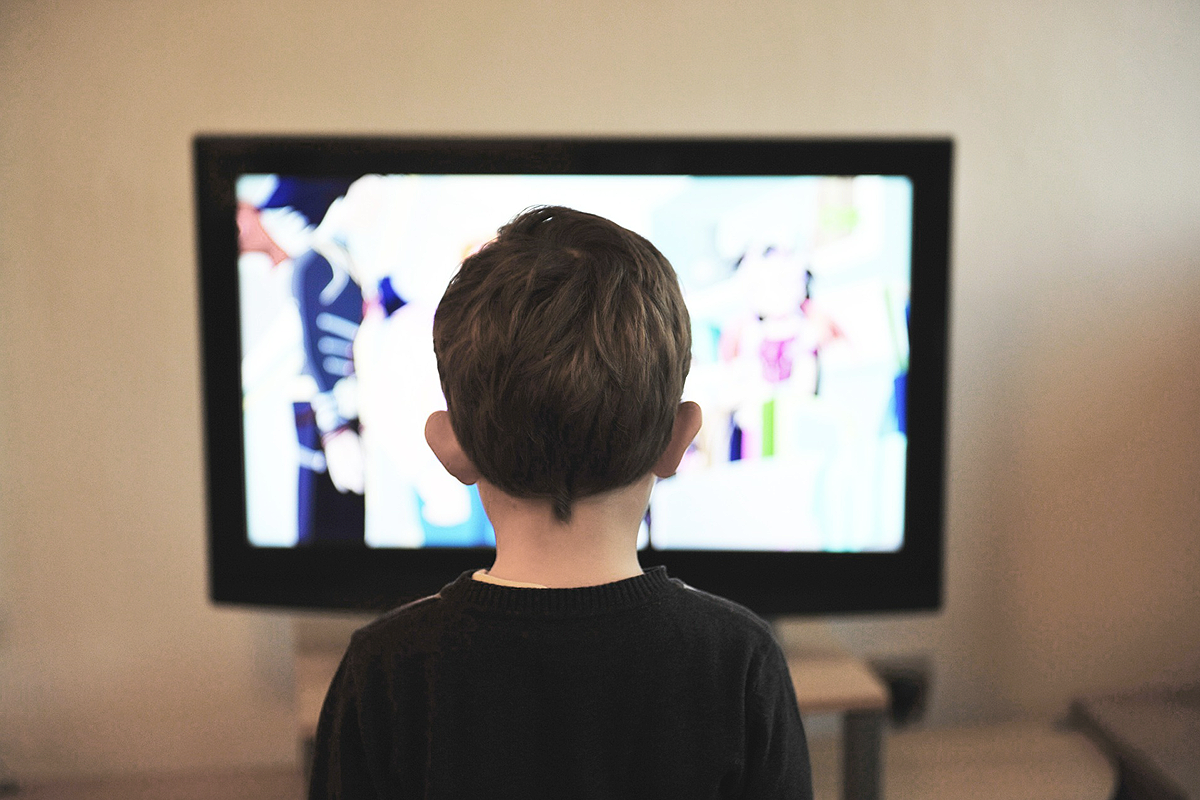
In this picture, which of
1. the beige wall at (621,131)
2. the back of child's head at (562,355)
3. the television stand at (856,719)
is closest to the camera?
the back of child's head at (562,355)

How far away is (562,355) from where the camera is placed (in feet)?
2.18

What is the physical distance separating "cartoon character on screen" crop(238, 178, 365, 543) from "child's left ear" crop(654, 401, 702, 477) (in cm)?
78

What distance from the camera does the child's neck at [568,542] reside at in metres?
0.70

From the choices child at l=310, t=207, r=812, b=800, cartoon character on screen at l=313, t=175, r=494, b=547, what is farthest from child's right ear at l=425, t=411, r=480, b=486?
cartoon character on screen at l=313, t=175, r=494, b=547

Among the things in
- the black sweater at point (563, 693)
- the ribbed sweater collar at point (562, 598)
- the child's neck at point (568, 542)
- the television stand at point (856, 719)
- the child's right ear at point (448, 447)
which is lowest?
the television stand at point (856, 719)

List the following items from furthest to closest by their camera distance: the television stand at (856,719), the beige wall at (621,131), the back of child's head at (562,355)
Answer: the beige wall at (621,131)
the television stand at (856,719)
the back of child's head at (562,355)

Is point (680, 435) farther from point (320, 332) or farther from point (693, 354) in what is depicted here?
point (320, 332)

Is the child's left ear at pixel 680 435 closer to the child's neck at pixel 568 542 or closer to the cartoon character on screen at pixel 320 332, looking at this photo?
the child's neck at pixel 568 542

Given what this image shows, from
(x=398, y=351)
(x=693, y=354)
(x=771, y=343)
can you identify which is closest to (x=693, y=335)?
(x=693, y=354)

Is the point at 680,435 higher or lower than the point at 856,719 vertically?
higher

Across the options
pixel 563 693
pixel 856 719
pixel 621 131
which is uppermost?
pixel 621 131

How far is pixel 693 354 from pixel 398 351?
469mm

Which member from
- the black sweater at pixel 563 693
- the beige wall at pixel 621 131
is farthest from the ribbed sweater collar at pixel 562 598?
the beige wall at pixel 621 131

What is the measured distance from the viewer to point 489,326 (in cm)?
67
